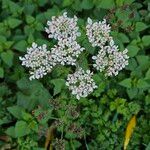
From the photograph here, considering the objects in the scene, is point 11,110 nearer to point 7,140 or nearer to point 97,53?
point 7,140


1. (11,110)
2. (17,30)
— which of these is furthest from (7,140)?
(17,30)

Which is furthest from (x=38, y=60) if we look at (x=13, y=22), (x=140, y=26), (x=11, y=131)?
(x=140, y=26)

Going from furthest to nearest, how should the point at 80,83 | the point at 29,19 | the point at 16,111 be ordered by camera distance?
the point at 29,19 < the point at 16,111 < the point at 80,83

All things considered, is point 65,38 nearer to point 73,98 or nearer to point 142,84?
point 73,98

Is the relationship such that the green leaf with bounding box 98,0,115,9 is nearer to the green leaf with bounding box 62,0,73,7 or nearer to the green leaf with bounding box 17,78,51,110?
the green leaf with bounding box 62,0,73,7

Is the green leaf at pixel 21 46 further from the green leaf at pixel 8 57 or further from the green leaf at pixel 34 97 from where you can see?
the green leaf at pixel 34 97

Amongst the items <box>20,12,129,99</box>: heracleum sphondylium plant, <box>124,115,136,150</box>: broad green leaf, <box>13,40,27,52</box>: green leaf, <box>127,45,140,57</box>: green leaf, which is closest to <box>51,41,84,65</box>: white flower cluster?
<box>20,12,129,99</box>: heracleum sphondylium plant
